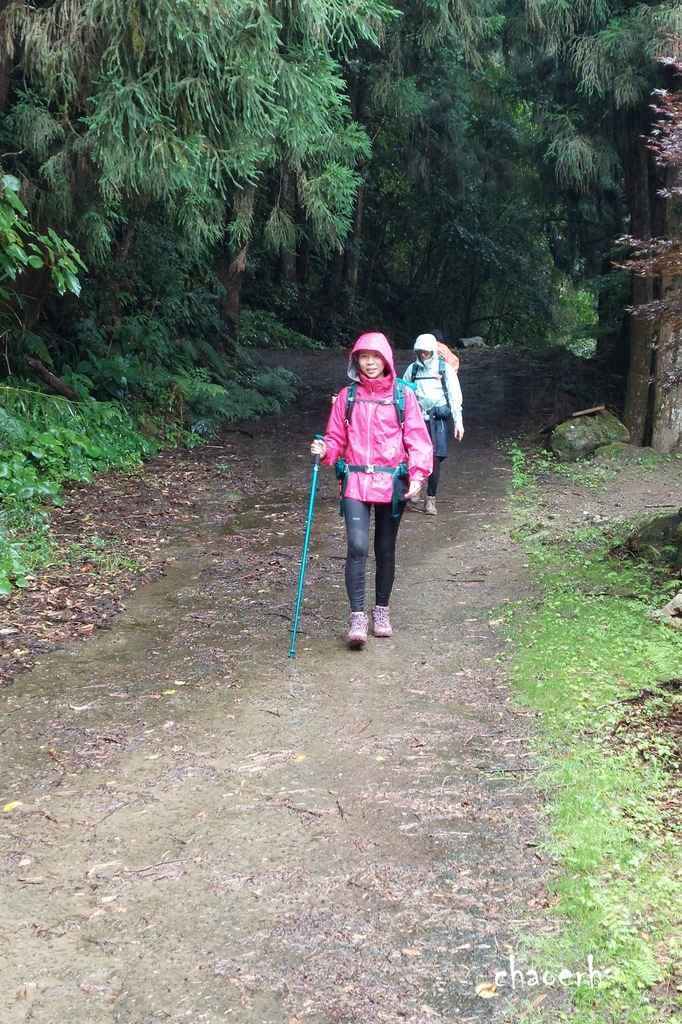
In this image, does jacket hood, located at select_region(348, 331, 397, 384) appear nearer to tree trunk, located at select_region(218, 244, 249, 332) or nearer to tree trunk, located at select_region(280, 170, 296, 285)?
tree trunk, located at select_region(280, 170, 296, 285)

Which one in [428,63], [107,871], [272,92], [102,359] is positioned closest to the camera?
[107,871]

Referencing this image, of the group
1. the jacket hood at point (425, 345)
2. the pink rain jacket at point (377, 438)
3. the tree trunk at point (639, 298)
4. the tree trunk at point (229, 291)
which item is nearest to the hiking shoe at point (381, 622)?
the pink rain jacket at point (377, 438)

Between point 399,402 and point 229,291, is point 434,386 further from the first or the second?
point 229,291

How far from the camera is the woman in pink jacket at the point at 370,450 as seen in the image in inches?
229

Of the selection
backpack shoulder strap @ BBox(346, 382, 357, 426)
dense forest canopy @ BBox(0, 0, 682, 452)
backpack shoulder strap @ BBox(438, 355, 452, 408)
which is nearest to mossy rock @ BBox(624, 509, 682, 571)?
dense forest canopy @ BBox(0, 0, 682, 452)

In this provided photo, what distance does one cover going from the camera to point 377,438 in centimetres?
583

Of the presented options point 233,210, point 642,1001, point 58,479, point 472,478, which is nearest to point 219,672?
point 642,1001

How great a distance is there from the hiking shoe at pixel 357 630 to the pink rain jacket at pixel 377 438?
0.74 metres

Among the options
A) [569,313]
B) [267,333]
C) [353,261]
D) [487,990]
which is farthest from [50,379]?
[569,313]

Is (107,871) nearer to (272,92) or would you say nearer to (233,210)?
(272,92)

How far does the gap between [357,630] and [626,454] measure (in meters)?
6.79

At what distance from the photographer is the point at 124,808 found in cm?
411

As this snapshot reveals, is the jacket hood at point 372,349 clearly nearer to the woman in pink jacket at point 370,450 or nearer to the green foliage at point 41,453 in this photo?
the woman in pink jacket at point 370,450

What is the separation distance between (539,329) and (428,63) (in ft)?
43.8
